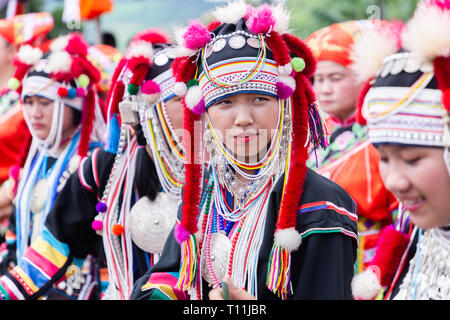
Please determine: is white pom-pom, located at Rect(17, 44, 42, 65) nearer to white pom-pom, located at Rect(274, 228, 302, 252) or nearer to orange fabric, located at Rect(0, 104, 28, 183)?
orange fabric, located at Rect(0, 104, 28, 183)

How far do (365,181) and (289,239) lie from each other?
1.99 meters

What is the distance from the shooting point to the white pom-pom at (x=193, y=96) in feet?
8.49

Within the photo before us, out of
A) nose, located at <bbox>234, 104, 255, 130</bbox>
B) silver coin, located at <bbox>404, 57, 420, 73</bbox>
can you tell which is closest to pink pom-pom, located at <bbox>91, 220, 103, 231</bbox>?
nose, located at <bbox>234, 104, 255, 130</bbox>

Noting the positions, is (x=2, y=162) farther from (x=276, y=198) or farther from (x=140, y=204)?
(x=276, y=198)

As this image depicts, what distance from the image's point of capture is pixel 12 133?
17.5 ft

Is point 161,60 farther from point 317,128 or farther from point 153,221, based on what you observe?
point 317,128

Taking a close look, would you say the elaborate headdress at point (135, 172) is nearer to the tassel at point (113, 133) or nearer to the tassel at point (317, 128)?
the tassel at point (113, 133)

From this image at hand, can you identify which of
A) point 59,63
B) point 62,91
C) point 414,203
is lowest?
point 414,203

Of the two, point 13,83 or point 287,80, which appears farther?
point 13,83

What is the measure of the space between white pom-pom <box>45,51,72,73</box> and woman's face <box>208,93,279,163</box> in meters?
2.11

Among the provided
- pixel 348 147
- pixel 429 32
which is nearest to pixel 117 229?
pixel 348 147

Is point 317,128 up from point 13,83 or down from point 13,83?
down

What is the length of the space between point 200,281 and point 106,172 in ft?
3.87

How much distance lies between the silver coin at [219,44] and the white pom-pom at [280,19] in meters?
0.21
